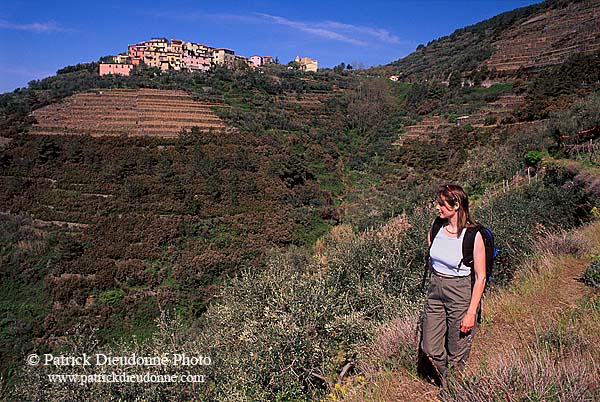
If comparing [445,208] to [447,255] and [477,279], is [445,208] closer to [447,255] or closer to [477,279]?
[447,255]

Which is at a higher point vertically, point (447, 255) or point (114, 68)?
point (114, 68)

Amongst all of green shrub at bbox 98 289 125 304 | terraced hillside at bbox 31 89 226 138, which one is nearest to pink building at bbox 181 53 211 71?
terraced hillside at bbox 31 89 226 138

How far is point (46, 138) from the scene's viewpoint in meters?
25.0

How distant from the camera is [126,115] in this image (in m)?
30.1

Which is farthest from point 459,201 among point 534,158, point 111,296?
point 111,296

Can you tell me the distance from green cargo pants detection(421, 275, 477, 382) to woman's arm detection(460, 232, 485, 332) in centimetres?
9

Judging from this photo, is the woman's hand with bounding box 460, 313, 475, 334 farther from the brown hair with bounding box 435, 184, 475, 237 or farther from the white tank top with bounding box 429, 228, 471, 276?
the brown hair with bounding box 435, 184, 475, 237

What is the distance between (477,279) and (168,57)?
2305 inches

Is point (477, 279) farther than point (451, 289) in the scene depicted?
No

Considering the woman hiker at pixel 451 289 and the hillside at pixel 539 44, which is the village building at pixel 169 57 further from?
the woman hiker at pixel 451 289

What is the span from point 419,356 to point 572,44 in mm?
39393

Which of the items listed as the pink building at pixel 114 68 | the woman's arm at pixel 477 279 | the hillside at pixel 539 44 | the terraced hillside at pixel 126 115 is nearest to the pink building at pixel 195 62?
Result: the pink building at pixel 114 68

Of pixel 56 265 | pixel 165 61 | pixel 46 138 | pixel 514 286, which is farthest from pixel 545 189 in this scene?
pixel 165 61

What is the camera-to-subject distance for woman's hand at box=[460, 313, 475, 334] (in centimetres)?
260
